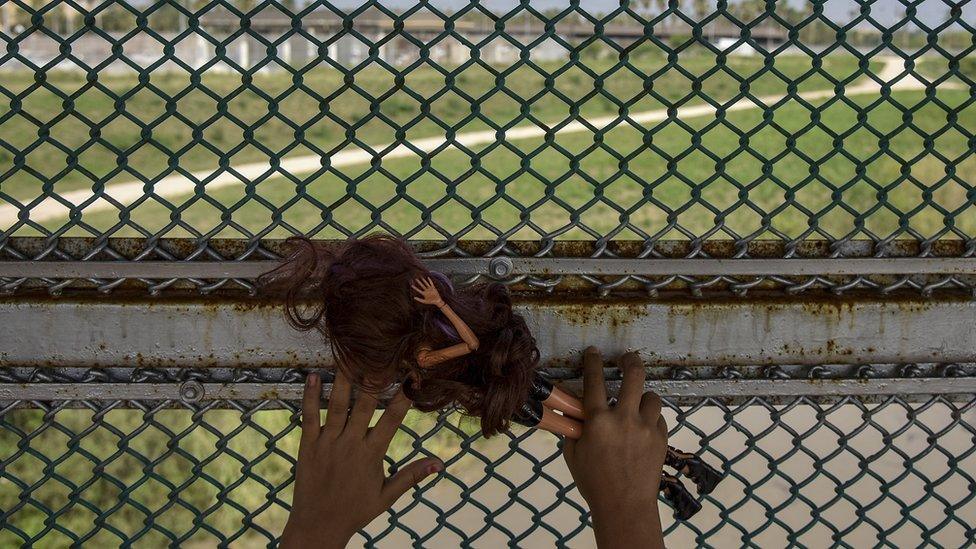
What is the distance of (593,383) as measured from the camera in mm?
1640

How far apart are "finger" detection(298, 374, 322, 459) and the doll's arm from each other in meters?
0.29

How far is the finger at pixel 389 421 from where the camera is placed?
162 centimetres

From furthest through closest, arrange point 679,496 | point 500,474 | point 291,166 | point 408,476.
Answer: point 291,166
point 500,474
point 679,496
point 408,476

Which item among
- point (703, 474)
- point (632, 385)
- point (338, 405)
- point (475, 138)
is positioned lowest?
point (338, 405)

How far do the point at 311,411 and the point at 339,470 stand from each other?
0.12m

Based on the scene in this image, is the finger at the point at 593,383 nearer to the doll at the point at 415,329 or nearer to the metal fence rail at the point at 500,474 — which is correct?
the doll at the point at 415,329

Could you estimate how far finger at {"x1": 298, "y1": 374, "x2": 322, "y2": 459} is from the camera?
163 cm

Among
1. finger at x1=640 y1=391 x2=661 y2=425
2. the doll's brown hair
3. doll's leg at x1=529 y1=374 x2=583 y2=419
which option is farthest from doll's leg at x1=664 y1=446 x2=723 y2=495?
the doll's brown hair

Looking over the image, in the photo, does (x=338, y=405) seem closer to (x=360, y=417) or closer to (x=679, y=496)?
(x=360, y=417)

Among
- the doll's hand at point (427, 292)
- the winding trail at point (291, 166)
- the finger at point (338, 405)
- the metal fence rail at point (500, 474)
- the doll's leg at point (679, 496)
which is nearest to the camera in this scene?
the doll's hand at point (427, 292)

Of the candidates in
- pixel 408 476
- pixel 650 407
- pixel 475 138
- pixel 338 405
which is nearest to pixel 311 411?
pixel 338 405

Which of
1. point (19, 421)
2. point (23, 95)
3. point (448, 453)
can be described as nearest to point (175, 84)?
point (448, 453)

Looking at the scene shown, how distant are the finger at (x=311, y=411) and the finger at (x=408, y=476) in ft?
0.51

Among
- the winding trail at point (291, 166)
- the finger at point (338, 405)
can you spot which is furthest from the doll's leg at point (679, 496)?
the winding trail at point (291, 166)
